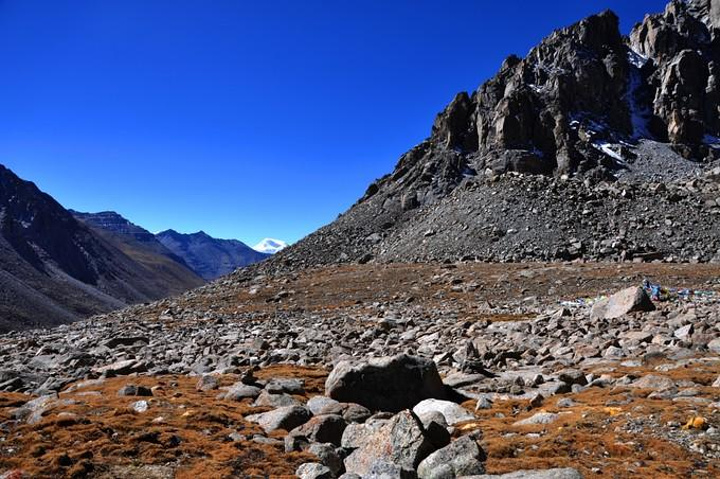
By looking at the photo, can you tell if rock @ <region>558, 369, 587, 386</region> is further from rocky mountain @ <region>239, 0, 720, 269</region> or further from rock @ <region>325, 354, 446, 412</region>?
rocky mountain @ <region>239, 0, 720, 269</region>

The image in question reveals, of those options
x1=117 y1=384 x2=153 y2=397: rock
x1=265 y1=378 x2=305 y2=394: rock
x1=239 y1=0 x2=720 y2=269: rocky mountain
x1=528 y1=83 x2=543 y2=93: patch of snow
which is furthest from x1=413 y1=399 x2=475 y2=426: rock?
x1=528 y1=83 x2=543 y2=93: patch of snow

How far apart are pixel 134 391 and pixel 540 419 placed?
8532 mm

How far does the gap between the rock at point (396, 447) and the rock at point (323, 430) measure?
92cm

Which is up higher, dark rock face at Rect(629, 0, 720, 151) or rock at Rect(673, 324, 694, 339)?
dark rock face at Rect(629, 0, 720, 151)

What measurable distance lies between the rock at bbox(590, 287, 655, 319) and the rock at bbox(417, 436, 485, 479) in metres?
13.0

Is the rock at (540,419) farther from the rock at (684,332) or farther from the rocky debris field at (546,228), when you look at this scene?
the rocky debris field at (546,228)

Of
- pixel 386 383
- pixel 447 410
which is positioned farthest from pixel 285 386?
pixel 447 410

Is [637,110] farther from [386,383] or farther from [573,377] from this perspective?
[386,383]

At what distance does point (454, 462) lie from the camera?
654cm

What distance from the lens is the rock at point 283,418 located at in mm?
8898

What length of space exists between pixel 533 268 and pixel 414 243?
21.6 m

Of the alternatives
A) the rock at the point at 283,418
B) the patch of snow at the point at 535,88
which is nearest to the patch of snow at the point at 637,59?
the patch of snow at the point at 535,88

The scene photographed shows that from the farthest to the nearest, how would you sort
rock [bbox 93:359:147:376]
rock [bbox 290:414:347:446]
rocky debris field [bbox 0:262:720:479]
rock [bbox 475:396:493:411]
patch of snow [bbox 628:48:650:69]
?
patch of snow [bbox 628:48:650:69]
rock [bbox 93:359:147:376]
rock [bbox 475:396:493:411]
rock [bbox 290:414:347:446]
rocky debris field [bbox 0:262:720:479]

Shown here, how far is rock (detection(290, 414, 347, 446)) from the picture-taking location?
8.16 metres
